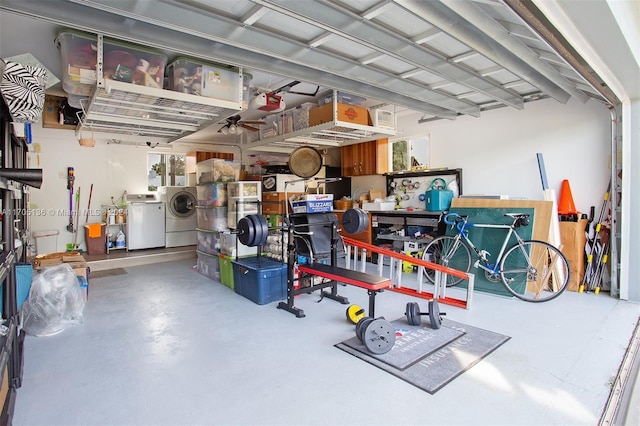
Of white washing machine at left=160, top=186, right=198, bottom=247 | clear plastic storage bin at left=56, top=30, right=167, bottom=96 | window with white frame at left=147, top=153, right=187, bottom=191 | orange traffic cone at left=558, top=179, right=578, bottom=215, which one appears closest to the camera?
clear plastic storage bin at left=56, top=30, right=167, bottom=96

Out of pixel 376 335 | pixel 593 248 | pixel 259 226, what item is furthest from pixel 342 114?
pixel 593 248

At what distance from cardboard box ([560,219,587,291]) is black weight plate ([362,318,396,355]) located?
334cm

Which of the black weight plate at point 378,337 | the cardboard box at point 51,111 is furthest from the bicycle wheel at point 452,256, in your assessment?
the cardboard box at point 51,111

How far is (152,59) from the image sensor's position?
3285 millimetres

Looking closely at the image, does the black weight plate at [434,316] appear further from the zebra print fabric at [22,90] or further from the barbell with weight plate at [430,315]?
the zebra print fabric at [22,90]

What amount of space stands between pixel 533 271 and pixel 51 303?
544cm

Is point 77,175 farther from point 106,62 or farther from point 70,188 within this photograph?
point 106,62

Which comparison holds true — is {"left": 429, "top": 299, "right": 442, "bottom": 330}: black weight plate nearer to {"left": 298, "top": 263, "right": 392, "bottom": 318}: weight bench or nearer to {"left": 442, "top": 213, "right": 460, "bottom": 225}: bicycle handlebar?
{"left": 298, "top": 263, "right": 392, "bottom": 318}: weight bench

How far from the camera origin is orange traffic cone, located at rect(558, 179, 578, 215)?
16.0 ft

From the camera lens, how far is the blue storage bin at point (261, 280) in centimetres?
425

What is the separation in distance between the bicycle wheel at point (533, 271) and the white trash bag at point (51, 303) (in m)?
5.05

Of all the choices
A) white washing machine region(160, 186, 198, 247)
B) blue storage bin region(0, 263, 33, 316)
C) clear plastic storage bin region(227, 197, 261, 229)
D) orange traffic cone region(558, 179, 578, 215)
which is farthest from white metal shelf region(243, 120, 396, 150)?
blue storage bin region(0, 263, 33, 316)

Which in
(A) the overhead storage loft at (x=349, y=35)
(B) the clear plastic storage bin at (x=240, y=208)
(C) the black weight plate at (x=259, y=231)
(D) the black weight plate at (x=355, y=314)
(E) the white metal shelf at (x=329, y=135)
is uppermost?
(A) the overhead storage loft at (x=349, y=35)

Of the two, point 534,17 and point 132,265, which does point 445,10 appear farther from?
point 132,265
